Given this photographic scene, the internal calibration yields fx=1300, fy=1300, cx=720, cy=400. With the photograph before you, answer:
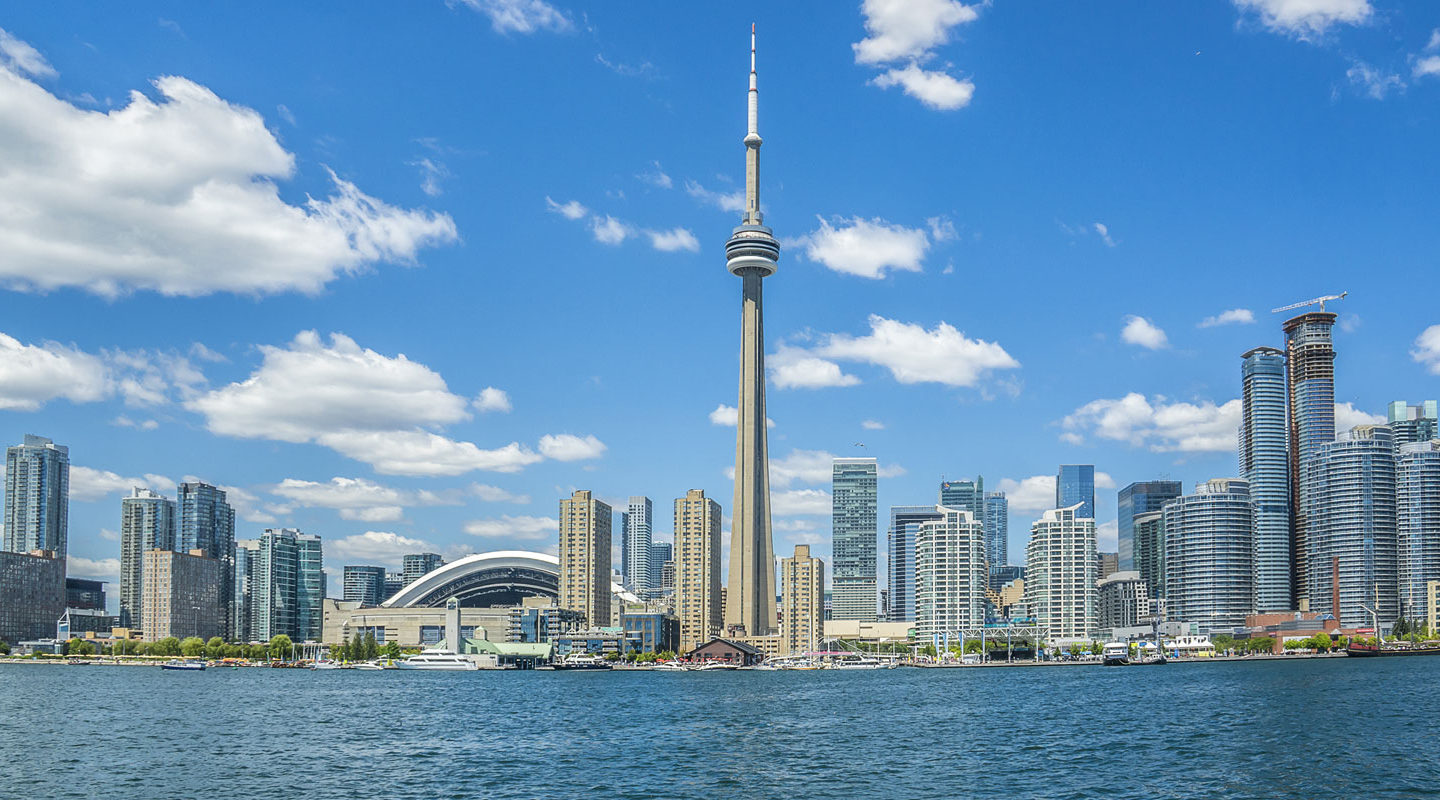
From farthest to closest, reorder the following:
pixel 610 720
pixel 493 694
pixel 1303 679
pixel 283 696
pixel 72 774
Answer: pixel 1303 679 → pixel 493 694 → pixel 283 696 → pixel 610 720 → pixel 72 774

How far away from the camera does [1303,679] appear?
172375 millimetres

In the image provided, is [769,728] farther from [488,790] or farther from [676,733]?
[488,790]

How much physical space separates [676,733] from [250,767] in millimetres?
32924

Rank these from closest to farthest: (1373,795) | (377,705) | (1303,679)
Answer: (1373,795) < (377,705) < (1303,679)

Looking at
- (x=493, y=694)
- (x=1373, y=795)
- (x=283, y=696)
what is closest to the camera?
(x=1373, y=795)

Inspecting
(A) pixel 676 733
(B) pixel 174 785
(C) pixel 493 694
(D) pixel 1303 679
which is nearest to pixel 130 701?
(C) pixel 493 694

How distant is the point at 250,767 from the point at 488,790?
16.6m

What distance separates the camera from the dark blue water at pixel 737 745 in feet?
216

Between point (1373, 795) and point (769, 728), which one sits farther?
point (769, 728)

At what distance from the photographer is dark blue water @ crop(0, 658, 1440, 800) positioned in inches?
2589

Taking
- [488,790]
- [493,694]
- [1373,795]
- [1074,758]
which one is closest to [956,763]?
[1074,758]

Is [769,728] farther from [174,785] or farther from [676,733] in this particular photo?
[174,785]

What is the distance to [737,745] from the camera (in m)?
86.1

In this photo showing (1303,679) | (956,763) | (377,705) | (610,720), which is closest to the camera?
(956,763)
